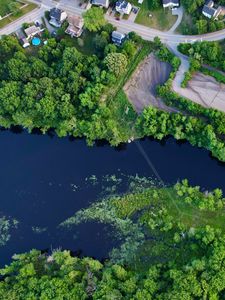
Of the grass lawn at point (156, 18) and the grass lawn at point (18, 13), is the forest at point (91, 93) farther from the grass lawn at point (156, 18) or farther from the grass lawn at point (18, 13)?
the grass lawn at point (18, 13)

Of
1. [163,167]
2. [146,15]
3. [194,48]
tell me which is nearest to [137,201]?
[163,167]

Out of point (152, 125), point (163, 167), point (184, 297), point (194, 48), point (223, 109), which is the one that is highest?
point (194, 48)

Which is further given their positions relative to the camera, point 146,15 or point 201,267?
point 146,15

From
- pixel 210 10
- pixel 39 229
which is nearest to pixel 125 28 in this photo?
pixel 210 10

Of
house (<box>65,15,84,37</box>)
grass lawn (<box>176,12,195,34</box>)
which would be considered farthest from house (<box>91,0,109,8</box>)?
grass lawn (<box>176,12,195,34</box>)

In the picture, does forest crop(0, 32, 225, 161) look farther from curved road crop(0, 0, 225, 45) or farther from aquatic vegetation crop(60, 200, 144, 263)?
aquatic vegetation crop(60, 200, 144, 263)

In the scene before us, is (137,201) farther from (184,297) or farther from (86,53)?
(86,53)
